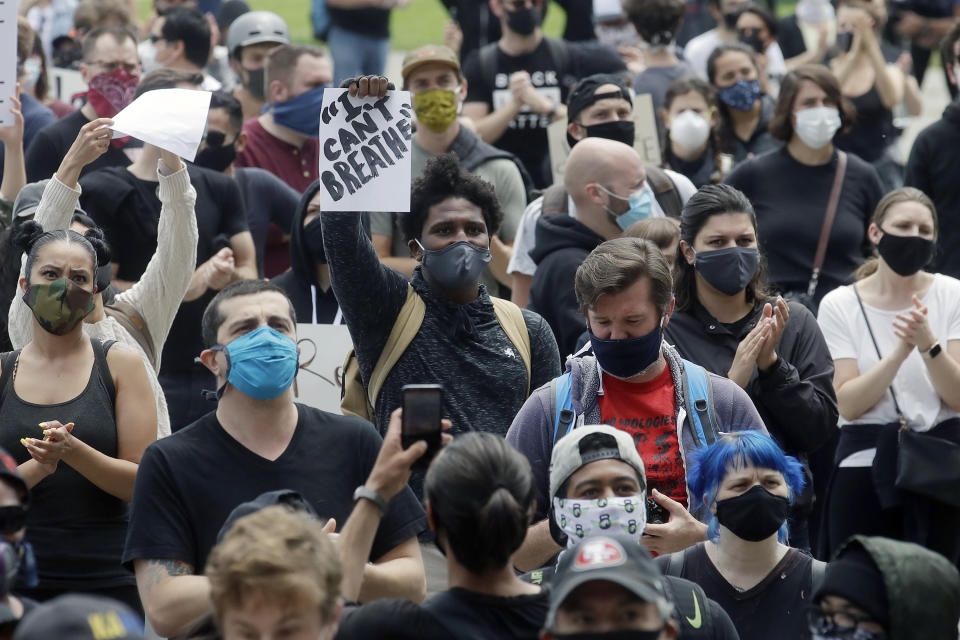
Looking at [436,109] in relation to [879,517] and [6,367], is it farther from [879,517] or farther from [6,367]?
[6,367]

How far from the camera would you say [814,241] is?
7.64m

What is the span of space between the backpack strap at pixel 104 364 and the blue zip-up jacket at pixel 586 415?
1359 mm

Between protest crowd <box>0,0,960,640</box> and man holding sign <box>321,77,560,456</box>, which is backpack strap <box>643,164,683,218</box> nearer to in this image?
protest crowd <box>0,0,960,640</box>

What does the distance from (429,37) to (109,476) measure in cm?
1906

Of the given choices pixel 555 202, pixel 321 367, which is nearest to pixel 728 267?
pixel 555 202

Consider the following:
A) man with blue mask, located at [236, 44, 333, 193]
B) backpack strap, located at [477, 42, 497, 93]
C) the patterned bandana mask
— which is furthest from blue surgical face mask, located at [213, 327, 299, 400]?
backpack strap, located at [477, 42, 497, 93]

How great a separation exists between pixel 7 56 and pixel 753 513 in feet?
13.0

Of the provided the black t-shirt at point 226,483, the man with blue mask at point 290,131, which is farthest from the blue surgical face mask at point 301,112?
the black t-shirt at point 226,483

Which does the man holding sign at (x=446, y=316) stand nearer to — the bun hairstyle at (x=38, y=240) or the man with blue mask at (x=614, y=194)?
the bun hairstyle at (x=38, y=240)

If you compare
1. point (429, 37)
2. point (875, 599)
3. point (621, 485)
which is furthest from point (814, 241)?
point (429, 37)

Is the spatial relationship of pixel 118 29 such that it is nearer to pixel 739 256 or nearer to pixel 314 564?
pixel 739 256

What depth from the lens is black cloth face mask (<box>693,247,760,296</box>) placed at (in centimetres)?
574

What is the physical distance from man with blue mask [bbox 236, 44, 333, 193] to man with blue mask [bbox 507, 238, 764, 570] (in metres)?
3.81

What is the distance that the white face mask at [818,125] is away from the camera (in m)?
7.77
